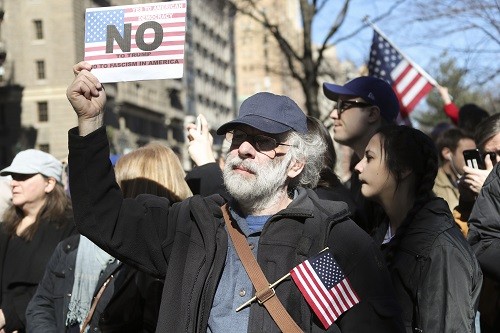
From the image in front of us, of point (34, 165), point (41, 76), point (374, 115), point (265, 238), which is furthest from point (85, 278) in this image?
point (41, 76)

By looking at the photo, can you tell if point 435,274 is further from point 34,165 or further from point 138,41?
point 34,165

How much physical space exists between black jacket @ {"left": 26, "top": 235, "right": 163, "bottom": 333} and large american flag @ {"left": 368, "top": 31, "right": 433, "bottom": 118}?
18.1 feet

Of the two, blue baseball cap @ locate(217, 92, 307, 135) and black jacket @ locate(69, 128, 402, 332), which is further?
blue baseball cap @ locate(217, 92, 307, 135)

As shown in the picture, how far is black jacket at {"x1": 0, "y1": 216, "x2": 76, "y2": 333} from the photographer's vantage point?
5836 millimetres

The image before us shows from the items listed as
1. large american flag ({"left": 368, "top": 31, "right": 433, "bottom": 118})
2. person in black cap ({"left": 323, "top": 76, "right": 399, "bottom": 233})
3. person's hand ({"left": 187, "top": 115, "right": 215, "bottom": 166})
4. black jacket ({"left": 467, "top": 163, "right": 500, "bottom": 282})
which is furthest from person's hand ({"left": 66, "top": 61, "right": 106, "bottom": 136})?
large american flag ({"left": 368, "top": 31, "right": 433, "bottom": 118})

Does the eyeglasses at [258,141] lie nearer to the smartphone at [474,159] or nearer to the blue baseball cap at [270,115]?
the blue baseball cap at [270,115]

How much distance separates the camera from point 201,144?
5.34m

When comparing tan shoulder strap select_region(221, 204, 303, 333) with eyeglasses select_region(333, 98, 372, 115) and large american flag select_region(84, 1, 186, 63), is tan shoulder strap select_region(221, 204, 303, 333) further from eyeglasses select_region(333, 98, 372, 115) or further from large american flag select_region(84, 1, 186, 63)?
eyeglasses select_region(333, 98, 372, 115)

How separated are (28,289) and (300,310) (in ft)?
10.6

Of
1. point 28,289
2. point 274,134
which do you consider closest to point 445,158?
point 28,289

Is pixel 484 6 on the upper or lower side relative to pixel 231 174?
upper

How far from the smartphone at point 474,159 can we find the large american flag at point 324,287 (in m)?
2.13

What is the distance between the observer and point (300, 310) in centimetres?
331

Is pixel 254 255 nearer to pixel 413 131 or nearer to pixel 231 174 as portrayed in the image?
pixel 231 174
